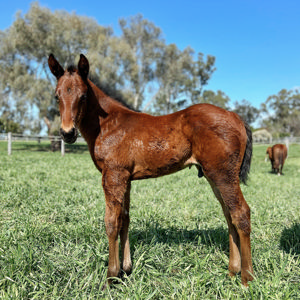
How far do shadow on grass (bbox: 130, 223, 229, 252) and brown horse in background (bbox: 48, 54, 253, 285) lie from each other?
0.58 meters

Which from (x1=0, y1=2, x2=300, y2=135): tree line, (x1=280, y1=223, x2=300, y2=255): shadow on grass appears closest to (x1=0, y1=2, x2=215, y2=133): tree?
(x1=0, y1=2, x2=300, y2=135): tree line

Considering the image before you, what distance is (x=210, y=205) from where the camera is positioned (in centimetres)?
532

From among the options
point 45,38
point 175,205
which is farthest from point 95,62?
point 175,205

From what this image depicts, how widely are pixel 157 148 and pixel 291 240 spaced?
8.01 ft

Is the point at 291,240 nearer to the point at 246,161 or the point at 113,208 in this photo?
the point at 246,161

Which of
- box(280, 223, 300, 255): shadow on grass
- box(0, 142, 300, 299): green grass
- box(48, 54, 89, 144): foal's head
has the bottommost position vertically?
box(0, 142, 300, 299): green grass

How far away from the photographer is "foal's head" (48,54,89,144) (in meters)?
2.31

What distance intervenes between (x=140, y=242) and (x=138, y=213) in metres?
1.07

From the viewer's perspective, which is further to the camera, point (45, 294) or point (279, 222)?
point (279, 222)

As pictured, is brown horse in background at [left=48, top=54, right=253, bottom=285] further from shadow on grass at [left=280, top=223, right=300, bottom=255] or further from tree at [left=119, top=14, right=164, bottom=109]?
tree at [left=119, top=14, right=164, bottom=109]

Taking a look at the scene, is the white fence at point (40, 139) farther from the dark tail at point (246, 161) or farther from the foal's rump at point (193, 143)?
the dark tail at point (246, 161)

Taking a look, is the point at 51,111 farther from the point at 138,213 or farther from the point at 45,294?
the point at 45,294

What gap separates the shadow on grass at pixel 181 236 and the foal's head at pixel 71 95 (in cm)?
180

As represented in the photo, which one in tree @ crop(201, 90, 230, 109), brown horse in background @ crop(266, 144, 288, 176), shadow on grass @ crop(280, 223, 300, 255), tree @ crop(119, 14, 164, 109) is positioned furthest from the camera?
tree @ crop(201, 90, 230, 109)
